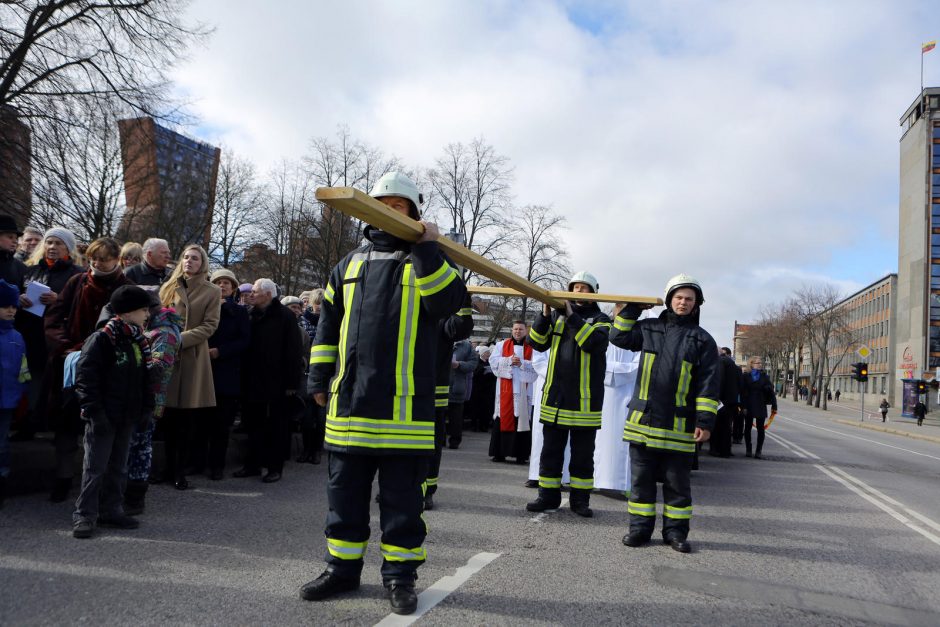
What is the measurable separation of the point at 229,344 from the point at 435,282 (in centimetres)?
427

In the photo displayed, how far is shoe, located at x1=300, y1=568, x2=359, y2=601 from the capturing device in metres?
3.70

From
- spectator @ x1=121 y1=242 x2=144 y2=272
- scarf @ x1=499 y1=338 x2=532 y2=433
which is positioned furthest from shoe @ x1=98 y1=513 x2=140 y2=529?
scarf @ x1=499 y1=338 x2=532 y2=433

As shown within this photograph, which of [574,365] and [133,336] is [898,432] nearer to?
[574,365]

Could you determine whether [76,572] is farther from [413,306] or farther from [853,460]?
[853,460]

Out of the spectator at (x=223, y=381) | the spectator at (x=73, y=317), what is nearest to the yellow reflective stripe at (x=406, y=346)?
the spectator at (x=73, y=317)

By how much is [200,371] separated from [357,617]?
3.94 metres

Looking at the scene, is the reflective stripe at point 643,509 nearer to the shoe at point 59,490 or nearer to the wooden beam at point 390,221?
the wooden beam at point 390,221

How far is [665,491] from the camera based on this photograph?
554 cm

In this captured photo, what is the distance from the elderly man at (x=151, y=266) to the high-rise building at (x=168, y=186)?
16195 millimetres

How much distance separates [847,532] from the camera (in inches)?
257

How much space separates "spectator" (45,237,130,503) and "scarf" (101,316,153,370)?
0.65 metres

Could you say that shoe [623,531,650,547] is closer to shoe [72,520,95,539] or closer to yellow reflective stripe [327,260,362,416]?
yellow reflective stripe [327,260,362,416]

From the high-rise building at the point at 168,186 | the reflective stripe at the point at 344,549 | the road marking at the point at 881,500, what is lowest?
the road marking at the point at 881,500

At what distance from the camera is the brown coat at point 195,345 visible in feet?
21.6
